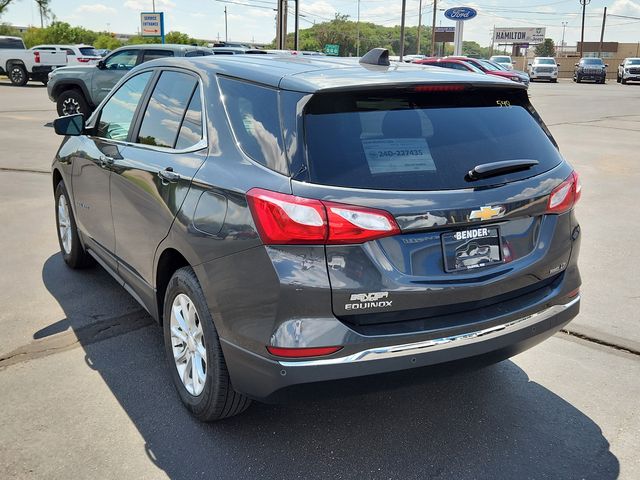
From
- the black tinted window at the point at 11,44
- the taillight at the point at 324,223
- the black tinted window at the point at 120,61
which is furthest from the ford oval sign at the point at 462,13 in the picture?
the taillight at the point at 324,223

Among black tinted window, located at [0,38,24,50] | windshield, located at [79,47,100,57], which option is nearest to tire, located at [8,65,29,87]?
black tinted window, located at [0,38,24,50]

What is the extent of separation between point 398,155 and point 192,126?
1206mm

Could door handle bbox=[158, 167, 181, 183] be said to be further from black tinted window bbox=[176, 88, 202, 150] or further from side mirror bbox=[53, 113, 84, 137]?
side mirror bbox=[53, 113, 84, 137]

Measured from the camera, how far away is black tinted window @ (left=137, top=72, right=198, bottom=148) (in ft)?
11.5

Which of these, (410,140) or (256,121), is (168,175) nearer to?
(256,121)

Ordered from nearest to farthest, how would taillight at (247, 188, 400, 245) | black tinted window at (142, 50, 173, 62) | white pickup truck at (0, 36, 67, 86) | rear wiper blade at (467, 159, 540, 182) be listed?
taillight at (247, 188, 400, 245) → rear wiper blade at (467, 159, 540, 182) → black tinted window at (142, 50, 173, 62) → white pickup truck at (0, 36, 67, 86)

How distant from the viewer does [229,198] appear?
9.10ft

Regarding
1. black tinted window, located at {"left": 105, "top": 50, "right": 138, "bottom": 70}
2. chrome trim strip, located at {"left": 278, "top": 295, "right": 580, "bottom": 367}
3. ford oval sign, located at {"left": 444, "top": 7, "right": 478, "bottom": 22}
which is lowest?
chrome trim strip, located at {"left": 278, "top": 295, "right": 580, "bottom": 367}

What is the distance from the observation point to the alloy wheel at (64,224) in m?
5.34

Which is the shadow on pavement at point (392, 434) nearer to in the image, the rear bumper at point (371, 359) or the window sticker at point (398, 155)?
the rear bumper at point (371, 359)

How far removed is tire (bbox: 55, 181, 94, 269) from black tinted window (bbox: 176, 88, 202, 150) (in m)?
2.13

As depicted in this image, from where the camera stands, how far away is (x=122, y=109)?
14.3ft

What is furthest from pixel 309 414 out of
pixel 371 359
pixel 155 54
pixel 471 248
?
pixel 155 54

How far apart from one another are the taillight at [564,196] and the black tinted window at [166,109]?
6.26ft
